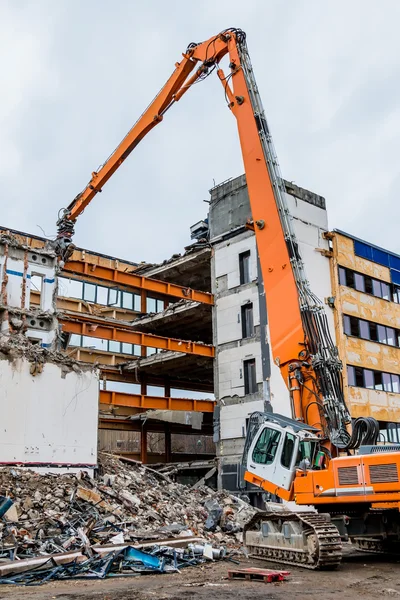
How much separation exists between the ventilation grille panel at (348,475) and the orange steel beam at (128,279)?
1622 cm

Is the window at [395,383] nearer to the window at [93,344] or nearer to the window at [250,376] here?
the window at [250,376]

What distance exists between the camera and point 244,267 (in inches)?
1184


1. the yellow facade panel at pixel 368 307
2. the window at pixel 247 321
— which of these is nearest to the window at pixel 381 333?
the yellow facade panel at pixel 368 307

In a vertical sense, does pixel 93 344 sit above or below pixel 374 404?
above

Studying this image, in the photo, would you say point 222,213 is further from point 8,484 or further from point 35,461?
point 8,484

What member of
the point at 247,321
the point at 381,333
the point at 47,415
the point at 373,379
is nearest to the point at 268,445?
the point at 47,415

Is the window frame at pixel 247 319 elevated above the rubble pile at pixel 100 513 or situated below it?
above

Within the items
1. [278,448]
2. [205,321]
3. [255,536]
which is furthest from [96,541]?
[205,321]

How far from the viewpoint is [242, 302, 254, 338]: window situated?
29.1 m

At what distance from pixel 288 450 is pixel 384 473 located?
2.01 metres

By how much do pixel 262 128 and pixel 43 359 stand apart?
10.1m

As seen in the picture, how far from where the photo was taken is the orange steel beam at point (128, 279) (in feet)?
84.9

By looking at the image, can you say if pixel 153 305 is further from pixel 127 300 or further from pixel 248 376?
pixel 248 376

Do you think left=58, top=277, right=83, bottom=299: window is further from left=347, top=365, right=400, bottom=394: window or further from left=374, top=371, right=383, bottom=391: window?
left=374, top=371, right=383, bottom=391: window
